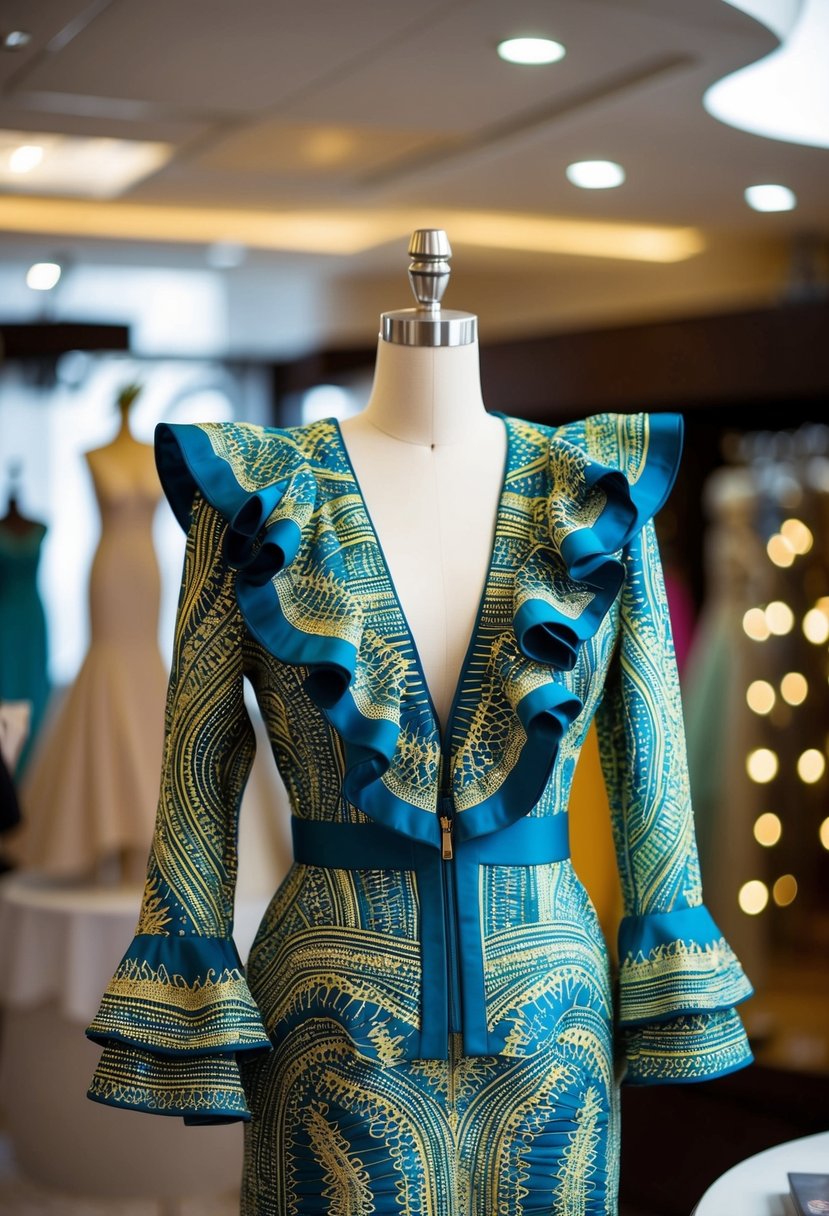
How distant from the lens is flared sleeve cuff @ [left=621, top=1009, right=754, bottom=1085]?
1.34 metres

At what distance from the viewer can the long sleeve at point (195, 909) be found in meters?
1.26

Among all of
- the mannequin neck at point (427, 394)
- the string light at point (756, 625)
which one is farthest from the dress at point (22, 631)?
the mannequin neck at point (427, 394)

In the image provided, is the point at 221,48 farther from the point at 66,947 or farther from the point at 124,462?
the point at 66,947

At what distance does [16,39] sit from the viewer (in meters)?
2.53

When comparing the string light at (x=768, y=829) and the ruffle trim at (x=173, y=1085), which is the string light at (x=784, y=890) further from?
the ruffle trim at (x=173, y=1085)

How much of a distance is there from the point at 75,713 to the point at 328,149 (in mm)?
1650

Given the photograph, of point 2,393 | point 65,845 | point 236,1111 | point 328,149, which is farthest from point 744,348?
point 2,393

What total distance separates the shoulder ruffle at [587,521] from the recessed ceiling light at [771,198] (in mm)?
2580

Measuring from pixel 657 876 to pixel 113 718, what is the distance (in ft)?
6.37

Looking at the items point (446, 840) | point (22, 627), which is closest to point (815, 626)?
point (22, 627)

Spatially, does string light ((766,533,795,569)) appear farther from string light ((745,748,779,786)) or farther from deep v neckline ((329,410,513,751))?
deep v neckline ((329,410,513,751))

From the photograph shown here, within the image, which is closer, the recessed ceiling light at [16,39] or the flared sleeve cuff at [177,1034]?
the flared sleeve cuff at [177,1034]

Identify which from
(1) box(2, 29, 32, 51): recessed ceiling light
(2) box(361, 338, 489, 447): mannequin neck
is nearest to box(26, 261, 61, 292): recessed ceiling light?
(1) box(2, 29, 32, 51): recessed ceiling light

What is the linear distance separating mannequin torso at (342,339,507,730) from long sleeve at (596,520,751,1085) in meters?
0.17
